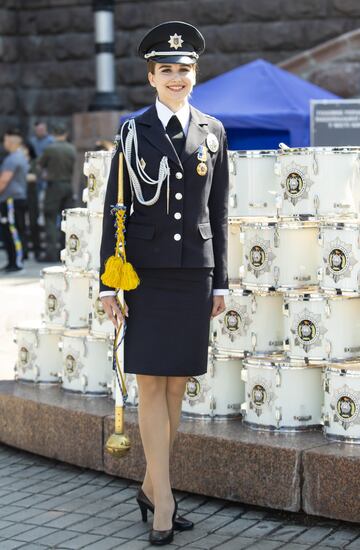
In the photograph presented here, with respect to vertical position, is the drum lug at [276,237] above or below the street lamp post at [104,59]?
below

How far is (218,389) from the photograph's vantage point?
6090 millimetres

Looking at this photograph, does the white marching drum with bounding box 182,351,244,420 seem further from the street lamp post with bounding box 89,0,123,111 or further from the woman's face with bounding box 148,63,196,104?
the street lamp post with bounding box 89,0,123,111

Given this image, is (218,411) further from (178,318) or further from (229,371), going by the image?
(178,318)

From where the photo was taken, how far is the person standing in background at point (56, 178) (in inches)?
608

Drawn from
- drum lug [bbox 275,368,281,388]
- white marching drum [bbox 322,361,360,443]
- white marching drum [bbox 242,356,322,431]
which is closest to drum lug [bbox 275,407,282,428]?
white marching drum [bbox 242,356,322,431]

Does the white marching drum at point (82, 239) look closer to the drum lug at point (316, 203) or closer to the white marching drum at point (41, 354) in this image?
the white marching drum at point (41, 354)

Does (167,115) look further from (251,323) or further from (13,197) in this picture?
(13,197)

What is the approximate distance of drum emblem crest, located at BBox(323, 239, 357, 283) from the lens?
5.66 meters

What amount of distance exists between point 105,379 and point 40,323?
2.24 feet

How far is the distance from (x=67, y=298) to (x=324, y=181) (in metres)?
1.77

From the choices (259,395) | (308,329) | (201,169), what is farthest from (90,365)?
(201,169)

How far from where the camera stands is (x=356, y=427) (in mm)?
5582

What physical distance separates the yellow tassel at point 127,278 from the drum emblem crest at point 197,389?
3.90 feet

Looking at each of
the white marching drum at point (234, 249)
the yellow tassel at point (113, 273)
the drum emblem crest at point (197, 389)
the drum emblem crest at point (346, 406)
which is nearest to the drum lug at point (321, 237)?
the white marching drum at point (234, 249)
